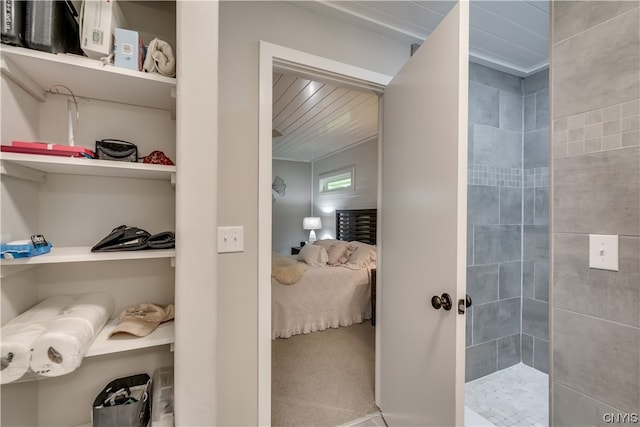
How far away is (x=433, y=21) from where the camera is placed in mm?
1576

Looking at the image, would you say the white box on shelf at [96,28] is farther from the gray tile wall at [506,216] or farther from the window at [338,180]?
the window at [338,180]

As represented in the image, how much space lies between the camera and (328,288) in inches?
124

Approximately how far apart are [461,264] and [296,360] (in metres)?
1.99

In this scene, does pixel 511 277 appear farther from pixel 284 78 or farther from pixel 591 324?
pixel 284 78

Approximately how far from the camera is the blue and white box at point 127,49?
0.92 metres

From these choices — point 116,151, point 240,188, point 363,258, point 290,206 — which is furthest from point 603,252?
point 290,206

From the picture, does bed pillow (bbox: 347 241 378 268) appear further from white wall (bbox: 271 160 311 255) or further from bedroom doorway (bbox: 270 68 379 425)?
white wall (bbox: 271 160 311 255)

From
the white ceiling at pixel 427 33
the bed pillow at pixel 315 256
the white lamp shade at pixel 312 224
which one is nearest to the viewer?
the white ceiling at pixel 427 33

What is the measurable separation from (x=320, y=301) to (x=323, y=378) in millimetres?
965

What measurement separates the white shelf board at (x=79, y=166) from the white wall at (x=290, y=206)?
5.08m

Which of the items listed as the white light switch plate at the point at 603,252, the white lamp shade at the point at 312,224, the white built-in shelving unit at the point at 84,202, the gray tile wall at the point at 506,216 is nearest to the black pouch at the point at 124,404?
the white built-in shelving unit at the point at 84,202

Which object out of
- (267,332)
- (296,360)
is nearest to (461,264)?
(267,332)

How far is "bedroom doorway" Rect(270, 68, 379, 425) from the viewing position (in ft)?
6.35

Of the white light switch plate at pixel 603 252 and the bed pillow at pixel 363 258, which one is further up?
the white light switch plate at pixel 603 252
